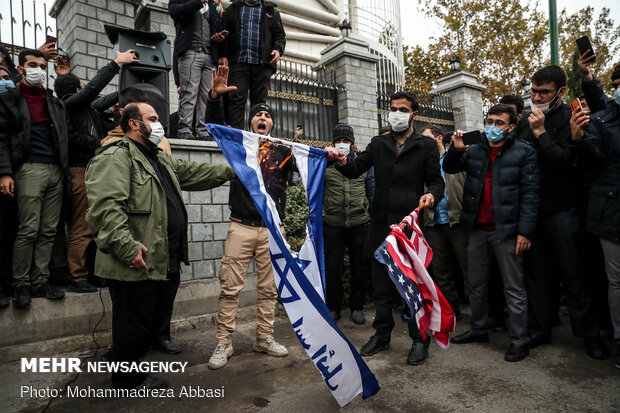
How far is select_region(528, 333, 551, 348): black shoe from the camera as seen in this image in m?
3.98

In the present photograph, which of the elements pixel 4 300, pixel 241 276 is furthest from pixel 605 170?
pixel 4 300

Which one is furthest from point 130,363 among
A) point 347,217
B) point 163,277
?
point 347,217

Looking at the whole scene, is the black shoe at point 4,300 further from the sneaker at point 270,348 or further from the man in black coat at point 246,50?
the man in black coat at point 246,50

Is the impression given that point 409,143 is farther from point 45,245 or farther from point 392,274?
point 45,245

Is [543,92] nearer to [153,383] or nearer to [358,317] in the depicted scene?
[358,317]

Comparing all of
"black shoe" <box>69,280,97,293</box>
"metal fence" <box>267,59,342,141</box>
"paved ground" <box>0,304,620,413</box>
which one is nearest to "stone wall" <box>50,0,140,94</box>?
"metal fence" <box>267,59,342,141</box>

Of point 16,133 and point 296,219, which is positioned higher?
point 16,133

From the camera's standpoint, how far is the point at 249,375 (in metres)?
3.46

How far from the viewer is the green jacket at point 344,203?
5074 mm

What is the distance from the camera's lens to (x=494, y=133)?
398cm

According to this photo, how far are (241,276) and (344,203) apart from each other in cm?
174

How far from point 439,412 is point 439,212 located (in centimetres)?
271

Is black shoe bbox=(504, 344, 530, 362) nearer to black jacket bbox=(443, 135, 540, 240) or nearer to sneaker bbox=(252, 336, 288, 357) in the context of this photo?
black jacket bbox=(443, 135, 540, 240)

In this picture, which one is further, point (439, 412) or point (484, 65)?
point (484, 65)
